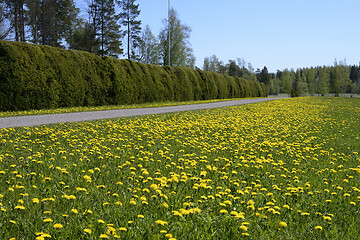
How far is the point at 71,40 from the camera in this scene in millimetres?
44438

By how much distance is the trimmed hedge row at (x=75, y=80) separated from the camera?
13516mm

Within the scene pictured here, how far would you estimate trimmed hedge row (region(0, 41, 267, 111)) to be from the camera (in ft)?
44.3

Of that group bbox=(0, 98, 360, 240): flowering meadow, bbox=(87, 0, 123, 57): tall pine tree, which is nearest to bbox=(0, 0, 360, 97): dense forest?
bbox=(87, 0, 123, 57): tall pine tree

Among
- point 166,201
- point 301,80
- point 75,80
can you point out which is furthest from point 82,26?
point 301,80

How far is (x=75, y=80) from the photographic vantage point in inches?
656

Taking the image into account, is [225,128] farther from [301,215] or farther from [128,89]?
[128,89]

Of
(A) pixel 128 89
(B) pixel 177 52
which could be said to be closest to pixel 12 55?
(A) pixel 128 89

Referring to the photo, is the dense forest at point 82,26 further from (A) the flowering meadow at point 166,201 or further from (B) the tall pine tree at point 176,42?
(A) the flowering meadow at point 166,201

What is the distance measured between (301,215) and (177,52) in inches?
1911

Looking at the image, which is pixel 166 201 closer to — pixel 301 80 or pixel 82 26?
pixel 82 26

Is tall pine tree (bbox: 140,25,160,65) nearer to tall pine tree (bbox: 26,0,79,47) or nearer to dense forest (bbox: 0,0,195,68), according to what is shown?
dense forest (bbox: 0,0,195,68)

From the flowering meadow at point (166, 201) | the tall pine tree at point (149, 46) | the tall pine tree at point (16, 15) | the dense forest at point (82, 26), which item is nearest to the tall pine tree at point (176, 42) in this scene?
the dense forest at point (82, 26)

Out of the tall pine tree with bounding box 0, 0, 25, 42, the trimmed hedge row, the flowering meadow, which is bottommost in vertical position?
the flowering meadow

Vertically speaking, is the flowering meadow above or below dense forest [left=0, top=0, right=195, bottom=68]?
below
